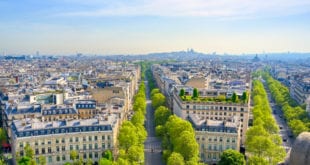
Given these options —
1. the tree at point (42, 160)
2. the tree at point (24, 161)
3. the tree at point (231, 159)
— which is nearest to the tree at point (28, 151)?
the tree at point (42, 160)

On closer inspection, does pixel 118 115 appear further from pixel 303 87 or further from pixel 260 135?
pixel 303 87

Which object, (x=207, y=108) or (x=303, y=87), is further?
(x=303, y=87)

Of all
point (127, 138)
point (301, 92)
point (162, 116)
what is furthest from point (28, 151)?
point (301, 92)

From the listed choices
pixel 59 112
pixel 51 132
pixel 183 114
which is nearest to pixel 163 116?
pixel 183 114

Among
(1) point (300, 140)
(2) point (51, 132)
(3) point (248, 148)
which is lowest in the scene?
(3) point (248, 148)

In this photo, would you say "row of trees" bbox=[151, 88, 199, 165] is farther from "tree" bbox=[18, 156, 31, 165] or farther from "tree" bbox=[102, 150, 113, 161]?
"tree" bbox=[18, 156, 31, 165]

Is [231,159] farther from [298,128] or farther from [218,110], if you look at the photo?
[298,128]

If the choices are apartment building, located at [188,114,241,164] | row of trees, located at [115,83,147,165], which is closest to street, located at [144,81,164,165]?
row of trees, located at [115,83,147,165]

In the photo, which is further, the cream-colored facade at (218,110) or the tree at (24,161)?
the cream-colored facade at (218,110)

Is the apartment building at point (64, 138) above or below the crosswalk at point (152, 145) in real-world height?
above

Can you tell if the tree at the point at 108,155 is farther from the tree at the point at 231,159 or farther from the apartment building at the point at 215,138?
the tree at the point at 231,159

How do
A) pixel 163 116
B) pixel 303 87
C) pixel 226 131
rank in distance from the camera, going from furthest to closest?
pixel 303 87, pixel 163 116, pixel 226 131
